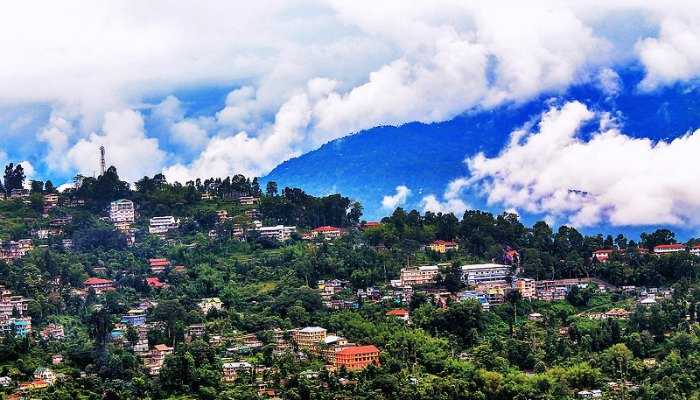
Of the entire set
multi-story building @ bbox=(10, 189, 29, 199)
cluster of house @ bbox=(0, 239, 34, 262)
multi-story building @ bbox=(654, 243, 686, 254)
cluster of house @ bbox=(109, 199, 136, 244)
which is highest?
multi-story building @ bbox=(10, 189, 29, 199)

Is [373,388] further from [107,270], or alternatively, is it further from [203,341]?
[107,270]

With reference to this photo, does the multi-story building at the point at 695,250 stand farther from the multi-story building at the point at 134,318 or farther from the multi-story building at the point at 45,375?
the multi-story building at the point at 45,375

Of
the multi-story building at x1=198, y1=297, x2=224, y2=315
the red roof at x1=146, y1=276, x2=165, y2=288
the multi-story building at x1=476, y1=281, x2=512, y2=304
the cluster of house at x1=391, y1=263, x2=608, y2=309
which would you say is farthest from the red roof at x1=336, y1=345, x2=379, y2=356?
the red roof at x1=146, y1=276, x2=165, y2=288

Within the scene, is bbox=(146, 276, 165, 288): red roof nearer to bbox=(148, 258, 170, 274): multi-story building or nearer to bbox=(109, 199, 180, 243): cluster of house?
bbox=(148, 258, 170, 274): multi-story building

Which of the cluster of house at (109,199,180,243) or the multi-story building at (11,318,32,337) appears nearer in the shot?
the multi-story building at (11,318,32,337)

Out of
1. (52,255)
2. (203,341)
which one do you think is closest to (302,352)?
(203,341)

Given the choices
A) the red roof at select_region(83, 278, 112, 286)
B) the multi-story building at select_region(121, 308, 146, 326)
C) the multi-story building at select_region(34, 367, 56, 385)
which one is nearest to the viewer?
the multi-story building at select_region(34, 367, 56, 385)

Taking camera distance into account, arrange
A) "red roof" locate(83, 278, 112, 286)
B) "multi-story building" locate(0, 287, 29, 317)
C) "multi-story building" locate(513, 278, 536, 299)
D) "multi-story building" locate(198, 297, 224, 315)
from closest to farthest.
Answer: "multi-story building" locate(0, 287, 29, 317), "multi-story building" locate(198, 297, 224, 315), "multi-story building" locate(513, 278, 536, 299), "red roof" locate(83, 278, 112, 286)

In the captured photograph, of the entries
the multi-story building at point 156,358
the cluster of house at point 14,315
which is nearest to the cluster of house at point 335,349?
the multi-story building at point 156,358
